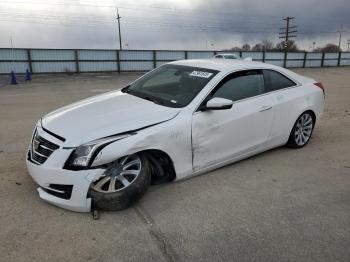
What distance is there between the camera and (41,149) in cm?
332

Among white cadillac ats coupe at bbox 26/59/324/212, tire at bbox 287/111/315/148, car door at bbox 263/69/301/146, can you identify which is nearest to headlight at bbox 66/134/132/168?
white cadillac ats coupe at bbox 26/59/324/212

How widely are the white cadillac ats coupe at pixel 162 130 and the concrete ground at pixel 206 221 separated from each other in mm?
211

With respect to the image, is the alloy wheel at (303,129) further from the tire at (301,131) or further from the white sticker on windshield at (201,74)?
the white sticker on windshield at (201,74)

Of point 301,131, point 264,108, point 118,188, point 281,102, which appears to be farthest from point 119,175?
point 301,131

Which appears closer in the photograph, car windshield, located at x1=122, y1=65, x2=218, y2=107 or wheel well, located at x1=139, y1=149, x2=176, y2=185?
wheel well, located at x1=139, y1=149, x2=176, y2=185

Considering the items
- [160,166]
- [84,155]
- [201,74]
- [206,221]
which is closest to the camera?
[84,155]

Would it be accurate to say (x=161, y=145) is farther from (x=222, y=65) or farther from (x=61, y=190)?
(x=222, y=65)

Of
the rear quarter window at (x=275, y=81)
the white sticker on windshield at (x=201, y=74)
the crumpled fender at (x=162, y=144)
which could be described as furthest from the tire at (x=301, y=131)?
the crumpled fender at (x=162, y=144)

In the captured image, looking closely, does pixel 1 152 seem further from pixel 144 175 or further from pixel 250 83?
pixel 250 83

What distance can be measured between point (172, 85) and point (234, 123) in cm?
100

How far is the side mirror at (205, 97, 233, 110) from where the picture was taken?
12.4ft

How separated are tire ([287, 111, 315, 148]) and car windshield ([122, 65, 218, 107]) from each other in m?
1.88

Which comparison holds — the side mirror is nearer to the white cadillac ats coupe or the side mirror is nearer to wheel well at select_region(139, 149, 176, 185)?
the white cadillac ats coupe

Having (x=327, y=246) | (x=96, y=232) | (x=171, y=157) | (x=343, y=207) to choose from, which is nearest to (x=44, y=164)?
(x=96, y=232)
